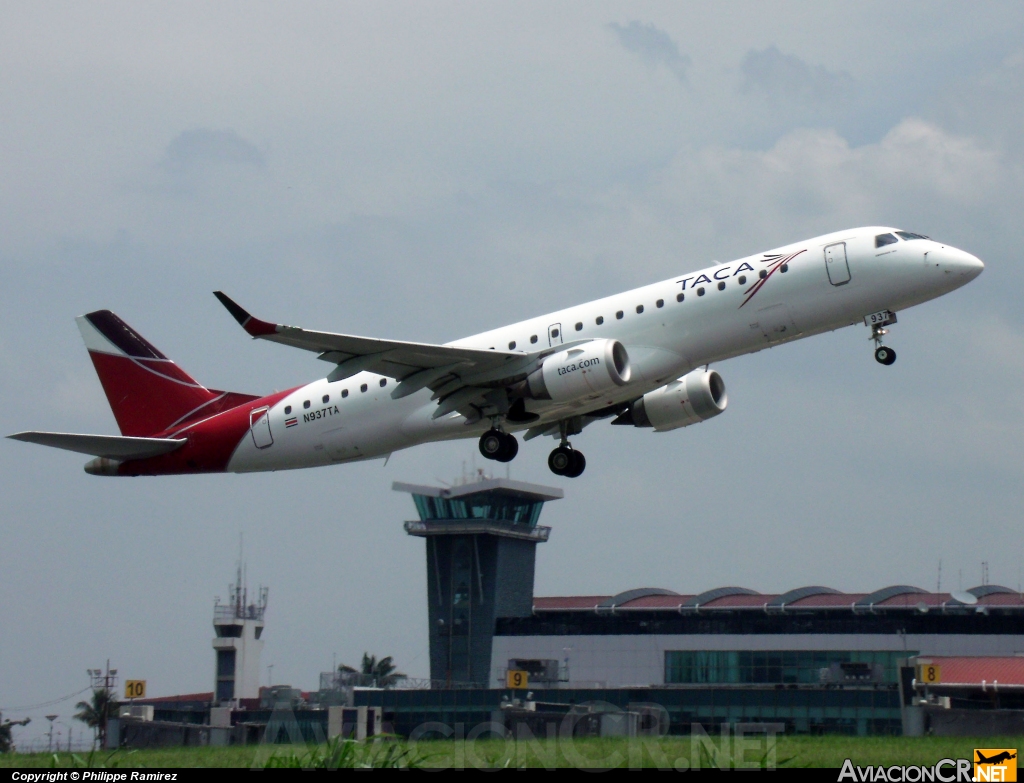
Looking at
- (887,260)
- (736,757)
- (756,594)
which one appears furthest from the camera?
(756,594)

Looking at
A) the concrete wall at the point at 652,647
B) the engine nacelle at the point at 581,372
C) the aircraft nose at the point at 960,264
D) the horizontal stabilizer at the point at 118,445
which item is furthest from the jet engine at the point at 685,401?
the concrete wall at the point at 652,647

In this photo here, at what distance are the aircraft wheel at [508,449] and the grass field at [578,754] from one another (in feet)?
43.6

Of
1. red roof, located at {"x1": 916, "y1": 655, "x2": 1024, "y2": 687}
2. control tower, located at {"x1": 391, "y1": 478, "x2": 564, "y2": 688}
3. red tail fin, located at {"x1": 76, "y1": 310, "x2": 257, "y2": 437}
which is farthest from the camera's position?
control tower, located at {"x1": 391, "y1": 478, "x2": 564, "y2": 688}

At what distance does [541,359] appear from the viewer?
35406 millimetres

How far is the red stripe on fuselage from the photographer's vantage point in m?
40.1

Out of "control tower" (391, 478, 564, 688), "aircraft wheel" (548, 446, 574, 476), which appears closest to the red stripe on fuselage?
"aircraft wheel" (548, 446, 574, 476)

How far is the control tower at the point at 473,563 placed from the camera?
112 metres

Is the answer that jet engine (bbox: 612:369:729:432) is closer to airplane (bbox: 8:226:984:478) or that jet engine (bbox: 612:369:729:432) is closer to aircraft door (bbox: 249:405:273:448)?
airplane (bbox: 8:226:984:478)

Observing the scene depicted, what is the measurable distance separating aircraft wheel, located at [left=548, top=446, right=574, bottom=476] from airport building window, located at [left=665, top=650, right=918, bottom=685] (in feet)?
159

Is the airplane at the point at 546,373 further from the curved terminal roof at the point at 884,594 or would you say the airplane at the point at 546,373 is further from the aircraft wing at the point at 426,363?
the curved terminal roof at the point at 884,594

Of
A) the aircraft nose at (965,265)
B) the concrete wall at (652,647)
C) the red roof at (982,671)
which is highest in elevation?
the aircraft nose at (965,265)

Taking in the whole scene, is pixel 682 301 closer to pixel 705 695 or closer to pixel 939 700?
pixel 939 700

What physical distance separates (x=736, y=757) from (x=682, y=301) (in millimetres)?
16167

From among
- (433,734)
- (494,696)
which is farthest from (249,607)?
(433,734)
